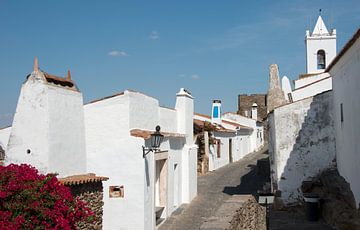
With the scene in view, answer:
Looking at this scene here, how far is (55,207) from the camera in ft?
22.1

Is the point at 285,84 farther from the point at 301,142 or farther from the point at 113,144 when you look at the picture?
the point at 113,144

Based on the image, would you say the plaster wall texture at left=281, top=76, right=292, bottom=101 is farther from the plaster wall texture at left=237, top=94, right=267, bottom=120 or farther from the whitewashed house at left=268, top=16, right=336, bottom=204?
the plaster wall texture at left=237, top=94, right=267, bottom=120

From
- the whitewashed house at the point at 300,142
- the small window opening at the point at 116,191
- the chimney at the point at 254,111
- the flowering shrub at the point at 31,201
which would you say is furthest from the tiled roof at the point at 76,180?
the chimney at the point at 254,111

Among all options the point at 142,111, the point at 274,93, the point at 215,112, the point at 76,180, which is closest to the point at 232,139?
the point at 215,112

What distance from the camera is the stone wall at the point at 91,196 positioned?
8498 millimetres

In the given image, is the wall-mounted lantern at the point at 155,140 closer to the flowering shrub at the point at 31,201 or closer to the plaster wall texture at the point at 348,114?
the flowering shrub at the point at 31,201

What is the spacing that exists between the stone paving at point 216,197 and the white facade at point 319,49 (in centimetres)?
680

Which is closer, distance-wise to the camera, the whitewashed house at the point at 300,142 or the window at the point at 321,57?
the whitewashed house at the point at 300,142

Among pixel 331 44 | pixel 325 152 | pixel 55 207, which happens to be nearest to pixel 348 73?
pixel 325 152

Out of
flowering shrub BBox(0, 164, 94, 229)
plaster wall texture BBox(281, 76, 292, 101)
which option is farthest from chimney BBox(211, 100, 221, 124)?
flowering shrub BBox(0, 164, 94, 229)

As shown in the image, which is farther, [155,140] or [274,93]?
[274,93]

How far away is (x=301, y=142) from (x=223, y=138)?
14.3 metres

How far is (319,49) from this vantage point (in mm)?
23500

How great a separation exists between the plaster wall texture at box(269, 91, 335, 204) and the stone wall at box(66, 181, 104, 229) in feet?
26.8
